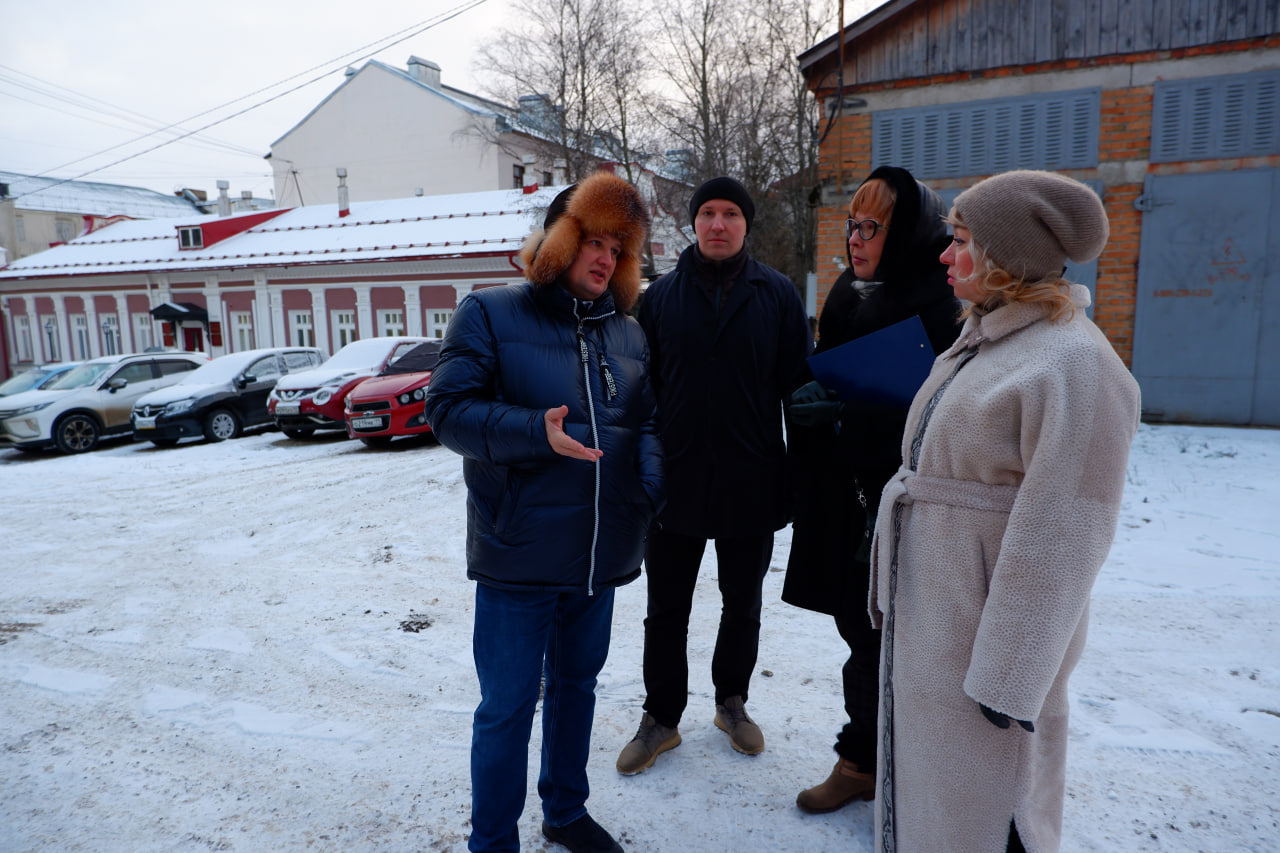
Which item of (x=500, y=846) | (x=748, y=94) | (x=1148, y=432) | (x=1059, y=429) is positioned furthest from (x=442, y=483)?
(x=748, y=94)

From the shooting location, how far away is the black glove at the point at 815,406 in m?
2.37

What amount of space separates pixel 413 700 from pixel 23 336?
3074 centimetres

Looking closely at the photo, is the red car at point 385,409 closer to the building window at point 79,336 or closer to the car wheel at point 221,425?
the car wheel at point 221,425

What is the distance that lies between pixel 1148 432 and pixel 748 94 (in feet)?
53.0

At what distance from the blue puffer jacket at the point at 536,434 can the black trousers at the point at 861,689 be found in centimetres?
80

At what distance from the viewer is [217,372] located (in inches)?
496

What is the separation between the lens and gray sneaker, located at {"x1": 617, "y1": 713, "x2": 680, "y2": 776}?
2734mm

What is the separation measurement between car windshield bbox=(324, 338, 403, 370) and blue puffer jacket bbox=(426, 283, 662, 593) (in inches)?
415

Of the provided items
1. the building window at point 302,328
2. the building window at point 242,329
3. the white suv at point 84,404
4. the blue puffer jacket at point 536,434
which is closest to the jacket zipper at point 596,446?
the blue puffer jacket at point 536,434

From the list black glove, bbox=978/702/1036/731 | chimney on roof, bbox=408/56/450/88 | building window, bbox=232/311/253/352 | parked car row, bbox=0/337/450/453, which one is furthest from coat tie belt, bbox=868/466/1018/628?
chimney on roof, bbox=408/56/450/88

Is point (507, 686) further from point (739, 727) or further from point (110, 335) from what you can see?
point (110, 335)

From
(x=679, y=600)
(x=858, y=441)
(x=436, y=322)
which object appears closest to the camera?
(x=858, y=441)

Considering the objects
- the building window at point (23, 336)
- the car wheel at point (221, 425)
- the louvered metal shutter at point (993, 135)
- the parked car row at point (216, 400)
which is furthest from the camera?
the building window at point (23, 336)

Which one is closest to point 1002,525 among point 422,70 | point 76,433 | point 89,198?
point 76,433
